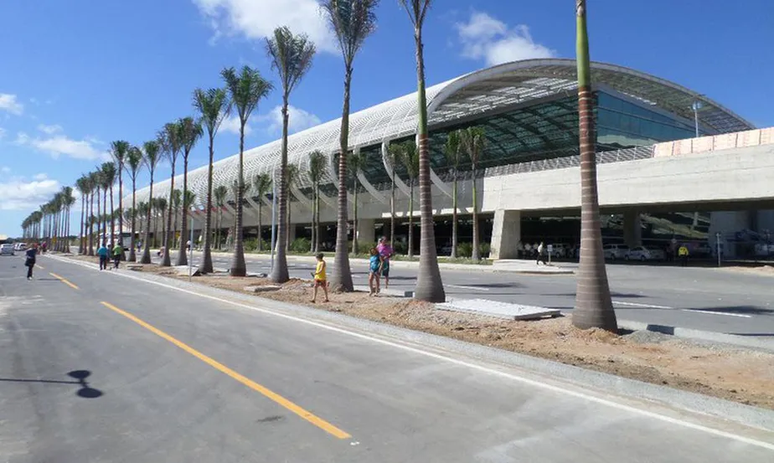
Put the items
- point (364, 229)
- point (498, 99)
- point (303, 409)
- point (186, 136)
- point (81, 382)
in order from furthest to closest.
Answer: point (364, 229) < point (498, 99) < point (186, 136) < point (81, 382) < point (303, 409)

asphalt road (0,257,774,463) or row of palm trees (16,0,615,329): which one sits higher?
row of palm trees (16,0,615,329)

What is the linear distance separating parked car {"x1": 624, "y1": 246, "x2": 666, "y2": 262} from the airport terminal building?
129 inches

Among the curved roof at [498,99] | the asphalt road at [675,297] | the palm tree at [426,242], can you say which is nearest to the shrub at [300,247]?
the curved roof at [498,99]

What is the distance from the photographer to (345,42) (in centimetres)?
1844

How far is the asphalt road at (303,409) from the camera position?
4457 mm

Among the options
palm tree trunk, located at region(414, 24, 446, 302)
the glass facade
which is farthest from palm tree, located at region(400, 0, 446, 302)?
the glass facade

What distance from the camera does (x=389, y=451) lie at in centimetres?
443

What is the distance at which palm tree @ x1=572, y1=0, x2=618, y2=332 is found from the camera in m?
9.76

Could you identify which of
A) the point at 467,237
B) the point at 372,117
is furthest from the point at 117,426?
the point at 467,237

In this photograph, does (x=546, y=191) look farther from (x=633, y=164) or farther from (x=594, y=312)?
(x=594, y=312)

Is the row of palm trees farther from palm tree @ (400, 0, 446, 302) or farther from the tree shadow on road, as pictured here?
the tree shadow on road

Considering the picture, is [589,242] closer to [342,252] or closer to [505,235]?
[342,252]

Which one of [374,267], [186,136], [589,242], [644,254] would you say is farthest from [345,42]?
[644,254]

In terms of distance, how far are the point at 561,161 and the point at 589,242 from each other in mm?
32214
